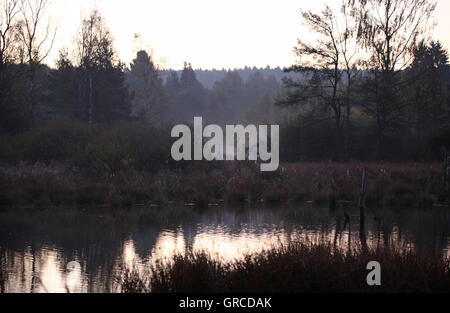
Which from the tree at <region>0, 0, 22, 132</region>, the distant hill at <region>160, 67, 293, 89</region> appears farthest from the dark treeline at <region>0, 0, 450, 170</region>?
the distant hill at <region>160, 67, 293, 89</region>

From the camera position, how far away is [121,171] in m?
24.7

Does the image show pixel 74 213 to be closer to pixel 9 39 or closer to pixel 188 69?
pixel 9 39

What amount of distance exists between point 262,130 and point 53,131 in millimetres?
16674

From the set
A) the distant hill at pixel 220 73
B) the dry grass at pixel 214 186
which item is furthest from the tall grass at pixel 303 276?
the distant hill at pixel 220 73

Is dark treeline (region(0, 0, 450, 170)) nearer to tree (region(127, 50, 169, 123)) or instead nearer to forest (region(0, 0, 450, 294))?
forest (region(0, 0, 450, 294))

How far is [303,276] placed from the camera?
8141mm

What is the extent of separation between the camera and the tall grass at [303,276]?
7.97 m

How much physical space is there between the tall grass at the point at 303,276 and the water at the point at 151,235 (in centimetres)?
121

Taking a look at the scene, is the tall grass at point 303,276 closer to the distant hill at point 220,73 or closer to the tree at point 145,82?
the tree at point 145,82

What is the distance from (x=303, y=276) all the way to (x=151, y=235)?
859cm

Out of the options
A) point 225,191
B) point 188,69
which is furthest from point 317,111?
point 188,69

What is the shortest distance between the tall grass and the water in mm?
1205

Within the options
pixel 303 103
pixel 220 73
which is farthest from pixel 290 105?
pixel 220 73

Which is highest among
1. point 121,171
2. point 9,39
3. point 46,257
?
point 9,39
